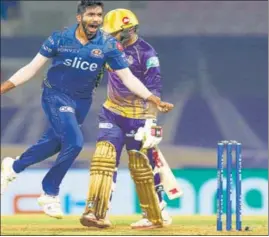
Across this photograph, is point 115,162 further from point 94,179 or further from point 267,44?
point 267,44

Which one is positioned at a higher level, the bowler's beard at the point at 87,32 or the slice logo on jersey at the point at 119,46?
the bowler's beard at the point at 87,32

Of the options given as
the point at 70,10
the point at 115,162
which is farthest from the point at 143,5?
the point at 115,162

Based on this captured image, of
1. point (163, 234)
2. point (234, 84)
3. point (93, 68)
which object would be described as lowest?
point (163, 234)

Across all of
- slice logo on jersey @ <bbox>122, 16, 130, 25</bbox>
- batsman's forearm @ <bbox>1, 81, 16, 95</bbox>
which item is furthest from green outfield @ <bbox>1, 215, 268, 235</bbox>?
slice logo on jersey @ <bbox>122, 16, 130, 25</bbox>

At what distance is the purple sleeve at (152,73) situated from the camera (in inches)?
408

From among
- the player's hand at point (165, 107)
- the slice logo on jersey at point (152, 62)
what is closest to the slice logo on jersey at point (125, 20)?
the slice logo on jersey at point (152, 62)

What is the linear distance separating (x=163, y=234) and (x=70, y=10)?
391cm

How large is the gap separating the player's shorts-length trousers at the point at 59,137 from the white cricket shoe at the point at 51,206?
1.8 inches

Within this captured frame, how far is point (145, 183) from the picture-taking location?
34.3 feet

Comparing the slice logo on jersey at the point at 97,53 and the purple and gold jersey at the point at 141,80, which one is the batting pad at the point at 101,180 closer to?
the purple and gold jersey at the point at 141,80

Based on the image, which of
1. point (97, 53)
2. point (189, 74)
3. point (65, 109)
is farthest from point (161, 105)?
point (189, 74)

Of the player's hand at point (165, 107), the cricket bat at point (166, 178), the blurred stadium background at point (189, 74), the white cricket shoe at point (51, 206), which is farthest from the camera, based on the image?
the blurred stadium background at point (189, 74)

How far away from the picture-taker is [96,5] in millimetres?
9797

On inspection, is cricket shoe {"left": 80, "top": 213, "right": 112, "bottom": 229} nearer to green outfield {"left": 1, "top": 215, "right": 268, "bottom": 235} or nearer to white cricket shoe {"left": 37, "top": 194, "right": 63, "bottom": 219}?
green outfield {"left": 1, "top": 215, "right": 268, "bottom": 235}
